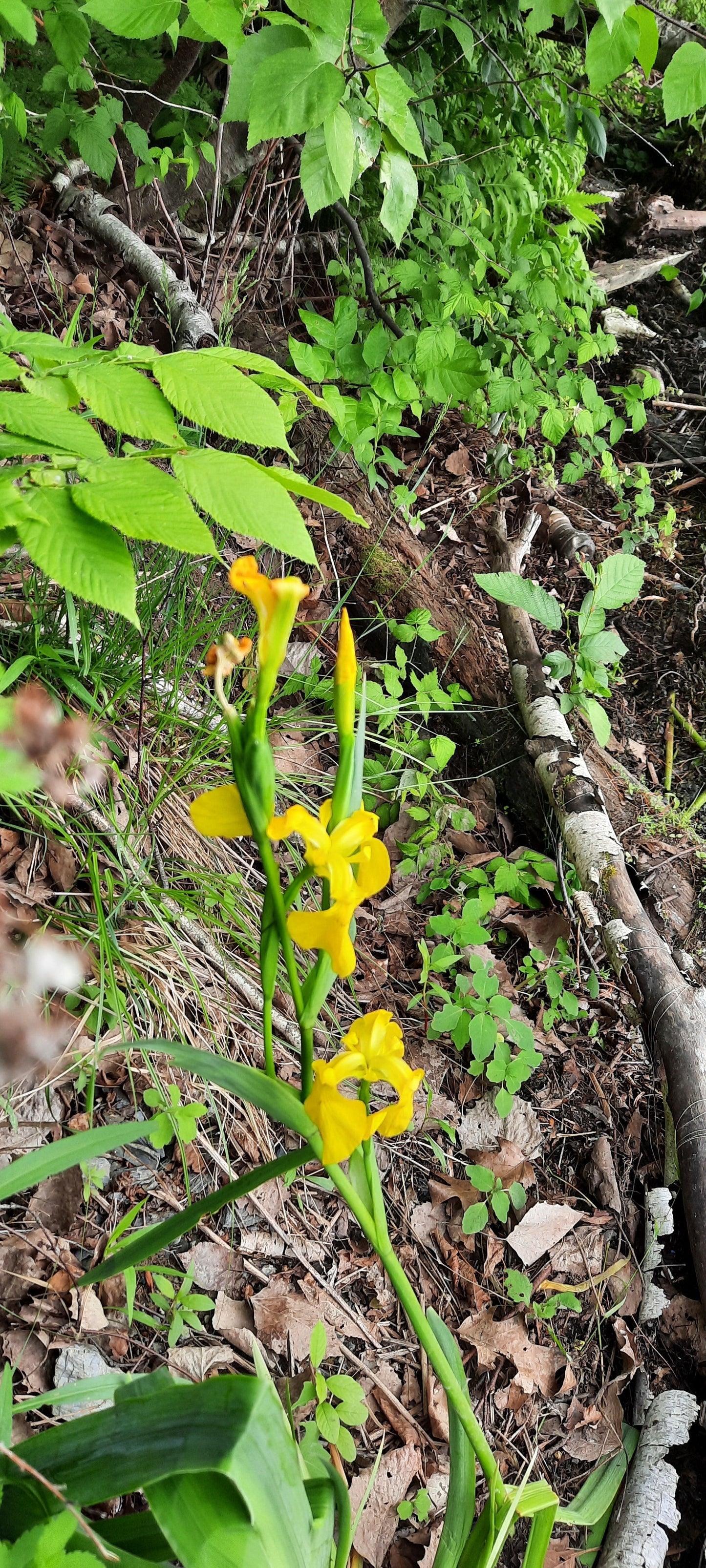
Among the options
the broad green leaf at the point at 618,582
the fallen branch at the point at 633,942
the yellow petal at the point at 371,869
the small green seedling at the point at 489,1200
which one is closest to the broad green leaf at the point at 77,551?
the yellow petal at the point at 371,869

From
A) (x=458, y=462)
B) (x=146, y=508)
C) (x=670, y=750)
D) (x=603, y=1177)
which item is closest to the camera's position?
(x=146, y=508)

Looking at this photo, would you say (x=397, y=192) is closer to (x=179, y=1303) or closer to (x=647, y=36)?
(x=647, y=36)

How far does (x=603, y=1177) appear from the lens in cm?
162

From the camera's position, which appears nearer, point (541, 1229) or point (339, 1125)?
point (339, 1125)

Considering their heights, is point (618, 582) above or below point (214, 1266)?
above

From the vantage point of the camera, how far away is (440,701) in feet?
6.17

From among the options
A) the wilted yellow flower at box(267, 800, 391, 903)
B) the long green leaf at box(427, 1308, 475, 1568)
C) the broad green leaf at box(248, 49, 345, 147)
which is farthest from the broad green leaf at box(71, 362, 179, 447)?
the long green leaf at box(427, 1308, 475, 1568)

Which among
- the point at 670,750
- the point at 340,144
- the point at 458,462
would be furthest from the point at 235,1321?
the point at 458,462

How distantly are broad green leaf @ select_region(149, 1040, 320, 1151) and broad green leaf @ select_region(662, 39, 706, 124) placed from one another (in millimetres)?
1285

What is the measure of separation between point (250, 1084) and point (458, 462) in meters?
2.36

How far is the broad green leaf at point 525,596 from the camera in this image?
190 cm

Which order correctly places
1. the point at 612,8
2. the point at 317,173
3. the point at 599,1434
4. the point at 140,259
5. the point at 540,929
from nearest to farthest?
the point at 612,8 < the point at 317,173 < the point at 599,1434 < the point at 540,929 < the point at 140,259

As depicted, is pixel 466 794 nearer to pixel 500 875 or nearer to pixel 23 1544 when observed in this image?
pixel 500 875

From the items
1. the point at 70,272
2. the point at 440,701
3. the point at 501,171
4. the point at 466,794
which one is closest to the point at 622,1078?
the point at 466,794
